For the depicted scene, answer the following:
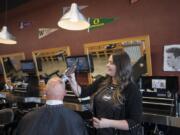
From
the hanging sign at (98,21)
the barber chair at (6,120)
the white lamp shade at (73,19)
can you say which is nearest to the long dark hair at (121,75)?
the white lamp shade at (73,19)

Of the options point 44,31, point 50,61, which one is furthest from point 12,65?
point 50,61

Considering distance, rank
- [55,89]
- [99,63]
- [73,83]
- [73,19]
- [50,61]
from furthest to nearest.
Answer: [50,61] → [99,63] → [73,19] → [73,83] → [55,89]

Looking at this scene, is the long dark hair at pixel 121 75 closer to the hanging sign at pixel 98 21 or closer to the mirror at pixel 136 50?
the mirror at pixel 136 50

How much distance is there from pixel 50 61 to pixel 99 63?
1.15 meters

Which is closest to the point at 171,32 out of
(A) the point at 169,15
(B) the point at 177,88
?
(A) the point at 169,15

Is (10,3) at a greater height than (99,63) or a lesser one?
greater

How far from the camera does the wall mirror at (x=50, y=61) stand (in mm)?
4324

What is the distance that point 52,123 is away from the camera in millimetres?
1936

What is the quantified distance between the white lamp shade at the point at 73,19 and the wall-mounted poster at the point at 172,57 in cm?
100

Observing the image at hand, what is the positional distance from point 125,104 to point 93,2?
7.81 feet

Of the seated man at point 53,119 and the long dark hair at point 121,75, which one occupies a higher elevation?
the long dark hair at point 121,75

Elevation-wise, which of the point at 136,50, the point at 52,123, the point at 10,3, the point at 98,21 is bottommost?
the point at 52,123

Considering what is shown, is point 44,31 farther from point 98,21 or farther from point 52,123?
point 52,123

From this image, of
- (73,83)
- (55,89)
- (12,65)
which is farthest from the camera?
(12,65)
